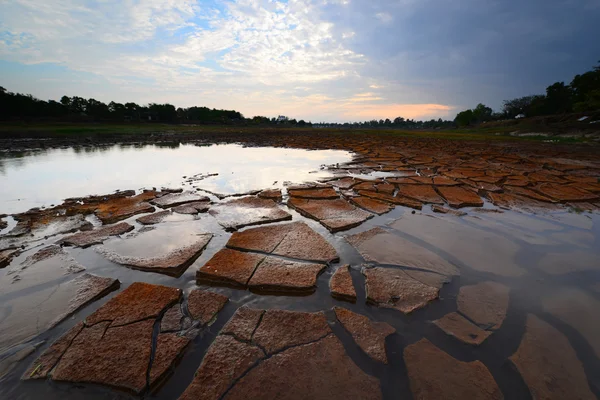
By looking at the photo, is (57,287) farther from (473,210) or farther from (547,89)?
(547,89)

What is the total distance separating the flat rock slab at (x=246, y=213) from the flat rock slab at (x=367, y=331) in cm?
142

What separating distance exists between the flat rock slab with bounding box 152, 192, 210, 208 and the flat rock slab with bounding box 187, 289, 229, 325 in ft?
6.31

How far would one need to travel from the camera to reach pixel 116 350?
44.0 inches

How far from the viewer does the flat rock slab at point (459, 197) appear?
3124mm

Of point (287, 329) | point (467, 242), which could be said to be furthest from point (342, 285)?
point (467, 242)

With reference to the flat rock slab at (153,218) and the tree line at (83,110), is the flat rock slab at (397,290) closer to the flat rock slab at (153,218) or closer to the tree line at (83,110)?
the flat rock slab at (153,218)

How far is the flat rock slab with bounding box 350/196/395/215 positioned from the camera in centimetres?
294

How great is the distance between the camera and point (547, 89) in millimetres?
37594

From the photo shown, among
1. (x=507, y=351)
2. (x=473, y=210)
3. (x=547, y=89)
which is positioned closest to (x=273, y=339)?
(x=507, y=351)

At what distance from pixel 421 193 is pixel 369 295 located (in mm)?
2565

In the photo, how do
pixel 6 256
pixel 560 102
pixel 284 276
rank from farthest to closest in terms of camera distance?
1. pixel 560 102
2. pixel 6 256
3. pixel 284 276

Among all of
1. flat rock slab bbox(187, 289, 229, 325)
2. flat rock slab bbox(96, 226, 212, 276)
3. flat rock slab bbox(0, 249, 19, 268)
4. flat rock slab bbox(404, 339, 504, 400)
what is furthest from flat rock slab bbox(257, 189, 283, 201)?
flat rock slab bbox(404, 339, 504, 400)

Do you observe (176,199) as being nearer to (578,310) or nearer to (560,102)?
(578,310)

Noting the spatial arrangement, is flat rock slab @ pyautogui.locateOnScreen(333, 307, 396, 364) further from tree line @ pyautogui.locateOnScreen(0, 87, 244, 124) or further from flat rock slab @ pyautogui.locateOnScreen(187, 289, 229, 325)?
tree line @ pyautogui.locateOnScreen(0, 87, 244, 124)
